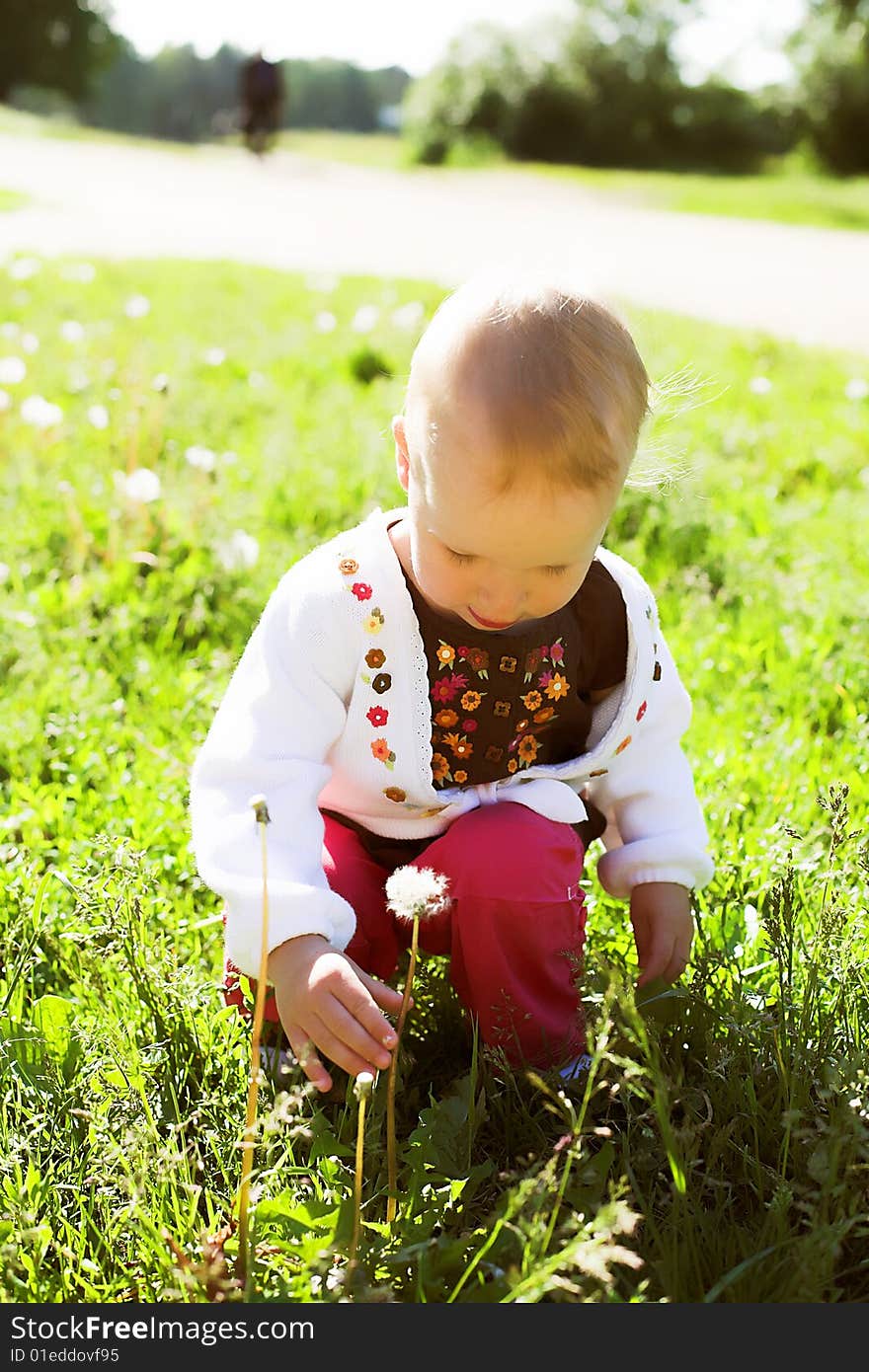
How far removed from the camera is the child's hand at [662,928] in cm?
204

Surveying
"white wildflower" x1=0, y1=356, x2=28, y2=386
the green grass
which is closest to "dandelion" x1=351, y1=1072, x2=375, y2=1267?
the green grass

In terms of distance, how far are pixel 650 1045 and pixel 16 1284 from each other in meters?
0.80

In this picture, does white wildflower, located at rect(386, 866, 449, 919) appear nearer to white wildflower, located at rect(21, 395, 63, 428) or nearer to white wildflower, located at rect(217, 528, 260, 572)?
white wildflower, located at rect(217, 528, 260, 572)

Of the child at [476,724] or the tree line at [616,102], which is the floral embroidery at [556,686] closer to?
the child at [476,724]

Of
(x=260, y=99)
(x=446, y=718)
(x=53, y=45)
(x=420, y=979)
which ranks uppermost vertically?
(x=53, y=45)

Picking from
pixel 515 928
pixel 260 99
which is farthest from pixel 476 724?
pixel 260 99

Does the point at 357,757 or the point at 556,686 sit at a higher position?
the point at 556,686

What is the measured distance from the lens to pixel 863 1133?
4.83 feet

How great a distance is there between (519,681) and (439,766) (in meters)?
0.17

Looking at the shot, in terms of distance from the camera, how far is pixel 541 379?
1655 millimetres

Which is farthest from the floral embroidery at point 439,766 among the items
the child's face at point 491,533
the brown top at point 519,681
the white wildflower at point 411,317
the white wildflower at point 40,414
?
the white wildflower at point 411,317

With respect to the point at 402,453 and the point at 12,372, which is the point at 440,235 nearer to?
the point at 12,372

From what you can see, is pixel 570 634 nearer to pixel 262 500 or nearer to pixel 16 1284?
pixel 16 1284

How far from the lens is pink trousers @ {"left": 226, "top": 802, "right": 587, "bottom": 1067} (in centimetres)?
192
